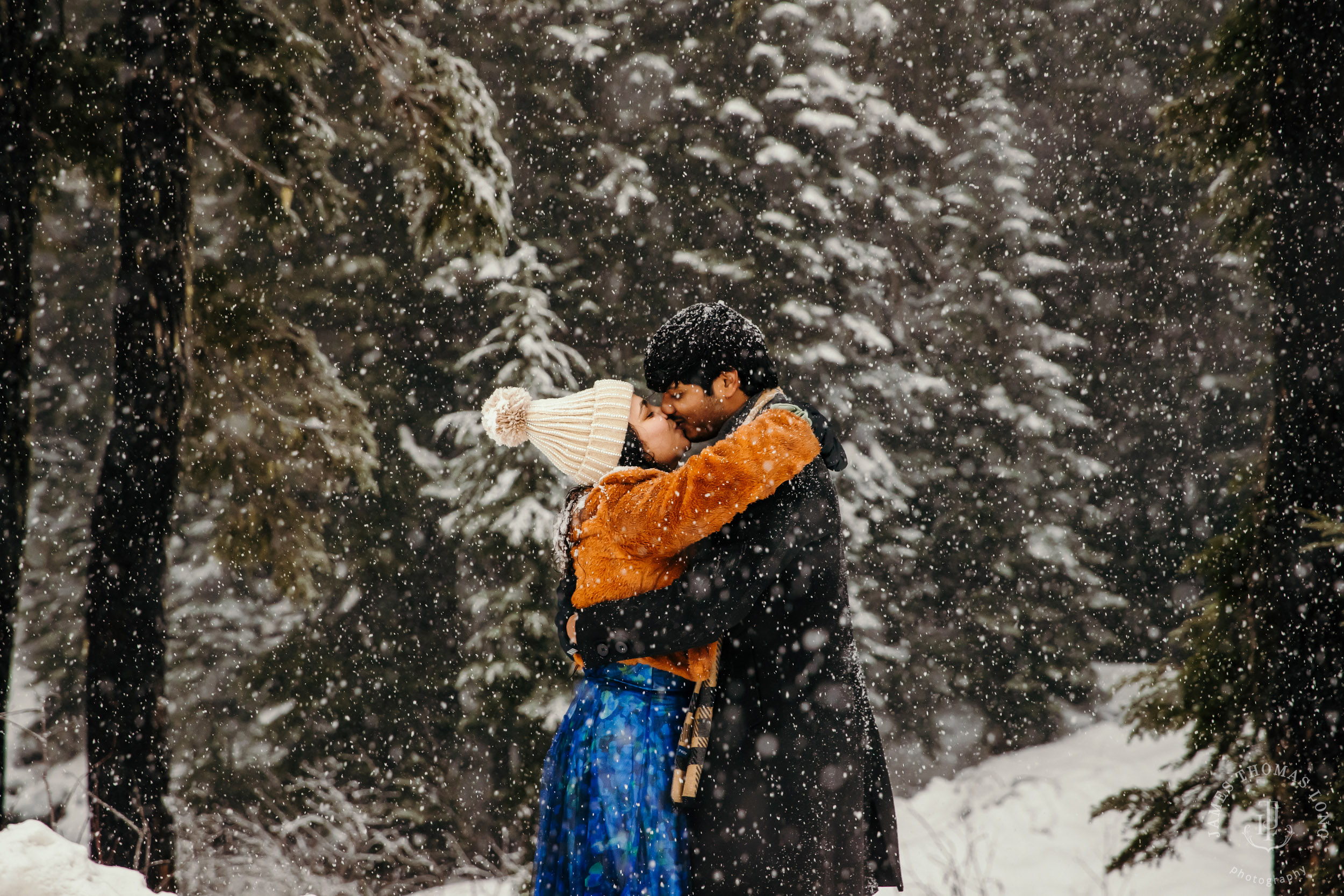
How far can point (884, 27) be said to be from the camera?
12.4 m

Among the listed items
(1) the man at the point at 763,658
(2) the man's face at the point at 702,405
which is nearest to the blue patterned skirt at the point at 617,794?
(1) the man at the point at 763,658

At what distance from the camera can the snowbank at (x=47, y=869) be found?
2801 mm

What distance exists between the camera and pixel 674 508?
8.49 ft

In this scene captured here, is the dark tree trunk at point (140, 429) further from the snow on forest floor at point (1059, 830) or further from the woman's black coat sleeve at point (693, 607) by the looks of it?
the snow on forest floor at point (1059, 830)

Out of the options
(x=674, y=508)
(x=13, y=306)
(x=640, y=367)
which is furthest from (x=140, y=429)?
(x=640, y=367)

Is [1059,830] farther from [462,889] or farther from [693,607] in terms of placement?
[693,607]

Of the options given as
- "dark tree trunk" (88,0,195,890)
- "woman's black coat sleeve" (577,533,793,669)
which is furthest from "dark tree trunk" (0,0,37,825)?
"woman's black coat sleeve" (577,533,793,669)

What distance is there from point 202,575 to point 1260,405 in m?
15.1

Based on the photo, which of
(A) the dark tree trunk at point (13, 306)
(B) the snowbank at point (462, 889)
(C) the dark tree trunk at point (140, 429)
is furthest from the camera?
(B) the snowbank at point (462, 889)

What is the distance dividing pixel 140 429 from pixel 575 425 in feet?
13.7

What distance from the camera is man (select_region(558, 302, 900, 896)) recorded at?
8.80ft

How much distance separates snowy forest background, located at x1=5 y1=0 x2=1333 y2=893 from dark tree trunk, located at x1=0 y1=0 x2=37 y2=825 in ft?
8.28

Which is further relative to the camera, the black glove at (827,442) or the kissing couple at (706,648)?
the black glove at (827,442)

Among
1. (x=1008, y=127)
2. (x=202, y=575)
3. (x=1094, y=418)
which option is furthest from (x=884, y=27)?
(x=202, y=575)
